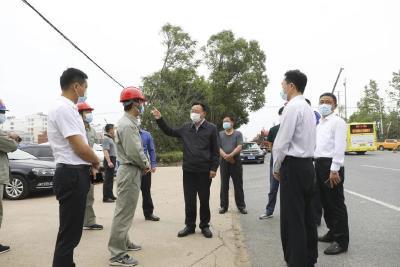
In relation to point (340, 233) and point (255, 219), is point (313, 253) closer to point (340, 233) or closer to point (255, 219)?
point (340, 233)

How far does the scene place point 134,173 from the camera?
4883 mm

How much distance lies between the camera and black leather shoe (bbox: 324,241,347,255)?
487cm

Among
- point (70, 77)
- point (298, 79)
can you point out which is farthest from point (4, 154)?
point (298, 79)

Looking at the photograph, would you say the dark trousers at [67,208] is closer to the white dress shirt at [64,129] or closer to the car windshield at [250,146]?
the white dress shirt at [64,129]

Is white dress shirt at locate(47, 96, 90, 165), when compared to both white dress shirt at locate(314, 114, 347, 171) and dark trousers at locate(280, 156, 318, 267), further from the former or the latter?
white dress shirt at locate(314, 114, 347, 171)

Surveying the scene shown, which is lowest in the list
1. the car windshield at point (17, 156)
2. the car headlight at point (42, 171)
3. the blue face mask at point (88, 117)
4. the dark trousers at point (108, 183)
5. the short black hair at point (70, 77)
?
the dark trousers at point (108, 183)

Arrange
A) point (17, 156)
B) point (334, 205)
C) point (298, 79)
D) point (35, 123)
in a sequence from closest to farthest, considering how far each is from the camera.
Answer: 1. point (298, 79)
2. point (334, 205)
3. point (17, 156)
4. point (35, 123)

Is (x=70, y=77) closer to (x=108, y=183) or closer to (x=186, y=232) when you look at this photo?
(x=186, y=232)

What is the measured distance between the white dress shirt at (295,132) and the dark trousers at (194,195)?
210 centimetres

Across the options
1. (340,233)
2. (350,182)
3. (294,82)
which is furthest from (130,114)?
(350,182)

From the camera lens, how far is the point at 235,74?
164 ft

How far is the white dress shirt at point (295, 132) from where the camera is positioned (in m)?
4.02

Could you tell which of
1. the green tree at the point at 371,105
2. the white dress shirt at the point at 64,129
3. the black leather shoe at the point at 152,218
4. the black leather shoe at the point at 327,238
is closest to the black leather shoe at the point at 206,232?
the black leather shoe at the point at 152,218

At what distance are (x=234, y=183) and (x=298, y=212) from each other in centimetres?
390
